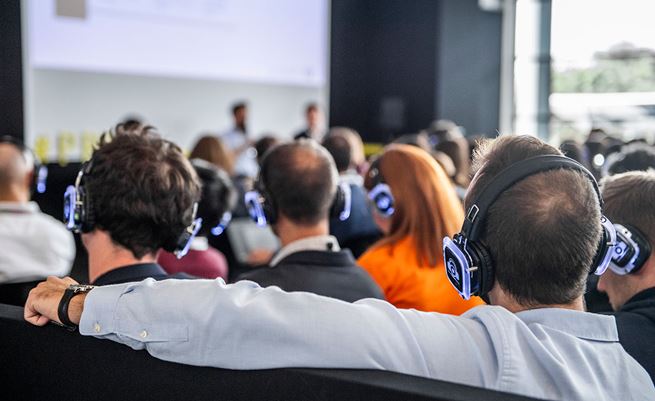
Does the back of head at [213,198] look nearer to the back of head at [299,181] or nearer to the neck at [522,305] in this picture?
the back of head at [299,181]

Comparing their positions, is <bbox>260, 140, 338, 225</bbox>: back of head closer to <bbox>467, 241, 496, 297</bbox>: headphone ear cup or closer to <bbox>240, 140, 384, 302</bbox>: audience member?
<bbox>240, 140, 384, 302</bbox>: audience member

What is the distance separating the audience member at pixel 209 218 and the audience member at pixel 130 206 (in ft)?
2.78

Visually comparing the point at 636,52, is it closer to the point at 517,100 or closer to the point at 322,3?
the point at 517,100

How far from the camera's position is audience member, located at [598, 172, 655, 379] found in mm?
1807

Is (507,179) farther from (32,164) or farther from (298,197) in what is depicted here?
(32,164)

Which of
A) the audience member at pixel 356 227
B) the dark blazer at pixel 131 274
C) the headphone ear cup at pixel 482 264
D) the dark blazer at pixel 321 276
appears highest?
the headphone ear cup at pixel 482 264

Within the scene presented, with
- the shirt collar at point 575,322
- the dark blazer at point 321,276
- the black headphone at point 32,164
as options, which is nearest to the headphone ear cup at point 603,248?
the shirt collar at point 575,322

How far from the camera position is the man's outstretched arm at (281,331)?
46.2 inches

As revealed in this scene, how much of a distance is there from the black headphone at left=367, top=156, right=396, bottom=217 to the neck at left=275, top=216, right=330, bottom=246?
34cm

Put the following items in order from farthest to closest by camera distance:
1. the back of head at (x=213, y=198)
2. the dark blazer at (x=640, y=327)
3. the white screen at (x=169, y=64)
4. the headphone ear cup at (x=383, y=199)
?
the white screen at (x=169, y=64) → the back of head at (x=213, y=198) → the headphone ear cup at (x=383, y=199) → the dark blazer at (x=640, y=327)

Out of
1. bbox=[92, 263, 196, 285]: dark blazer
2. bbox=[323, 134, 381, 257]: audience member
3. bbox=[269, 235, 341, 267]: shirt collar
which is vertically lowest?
bbox=[323, 134, 381, 257]: audience member

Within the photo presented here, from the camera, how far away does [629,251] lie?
5.97ft

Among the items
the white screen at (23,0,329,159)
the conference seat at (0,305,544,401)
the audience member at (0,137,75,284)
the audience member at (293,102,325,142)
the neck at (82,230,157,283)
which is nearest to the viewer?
the conference seat at (0,305,544,401)

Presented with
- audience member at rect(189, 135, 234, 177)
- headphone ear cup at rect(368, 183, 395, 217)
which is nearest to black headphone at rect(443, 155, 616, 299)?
headphone ear cup at rect(368, 183, 395, 217)
